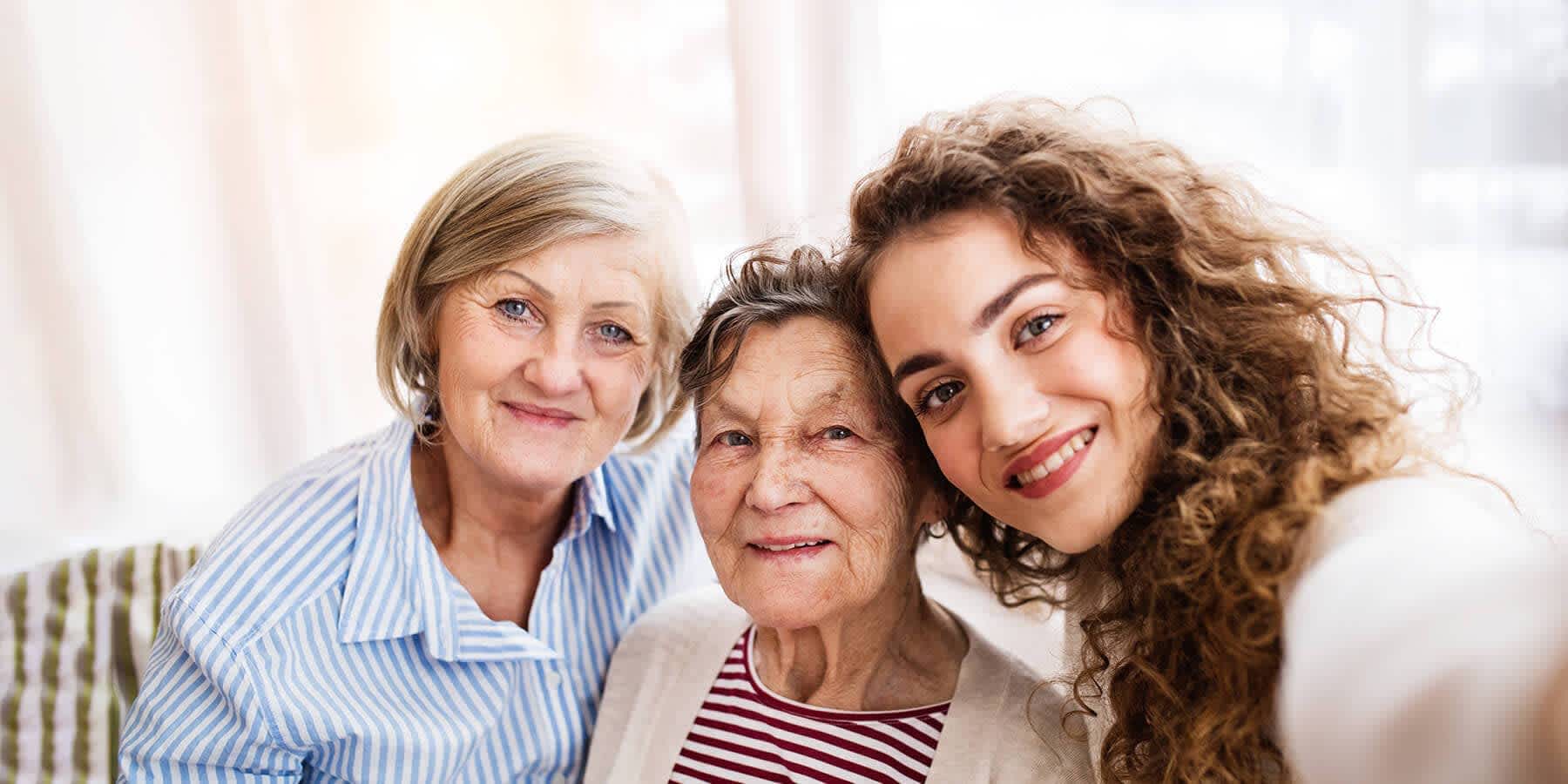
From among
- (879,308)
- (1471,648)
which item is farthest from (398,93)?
(1471,648)

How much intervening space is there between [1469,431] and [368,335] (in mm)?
2366

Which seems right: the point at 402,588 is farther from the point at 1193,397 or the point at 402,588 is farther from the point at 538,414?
the point at 1193,397

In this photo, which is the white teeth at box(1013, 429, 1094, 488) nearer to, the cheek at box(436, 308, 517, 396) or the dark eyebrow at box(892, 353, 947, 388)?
the dark eyebrow at box(892, 353, 947, 388)

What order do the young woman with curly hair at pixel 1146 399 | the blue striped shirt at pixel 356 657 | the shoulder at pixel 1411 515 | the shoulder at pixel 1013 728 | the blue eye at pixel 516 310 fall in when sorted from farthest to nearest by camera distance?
the blue eye at pixel 516 310 → the blue striped shirt at pixel 356 657 → the shoulder at pixel 1013 728 → the young woman with curly hair at pixel 1146 399 → the shoulder at pixel 1411 515

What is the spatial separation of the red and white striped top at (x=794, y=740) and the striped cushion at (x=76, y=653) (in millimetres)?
1059

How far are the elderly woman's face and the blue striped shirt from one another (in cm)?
18

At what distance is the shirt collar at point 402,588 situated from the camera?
1665 mm

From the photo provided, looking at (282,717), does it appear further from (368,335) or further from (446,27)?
(446,27)

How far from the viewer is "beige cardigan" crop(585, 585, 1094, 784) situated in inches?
58.2

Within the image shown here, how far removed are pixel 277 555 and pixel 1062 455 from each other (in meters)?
1.07

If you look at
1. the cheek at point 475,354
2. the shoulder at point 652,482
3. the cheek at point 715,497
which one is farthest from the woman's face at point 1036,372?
the shoulder at point 652,482

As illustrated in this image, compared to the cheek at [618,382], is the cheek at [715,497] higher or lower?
lower

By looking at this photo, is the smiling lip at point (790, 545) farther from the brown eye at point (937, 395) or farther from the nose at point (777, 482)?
the brown eye at point (937, 395)

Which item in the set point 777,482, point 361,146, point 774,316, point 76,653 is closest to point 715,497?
point 777,482
